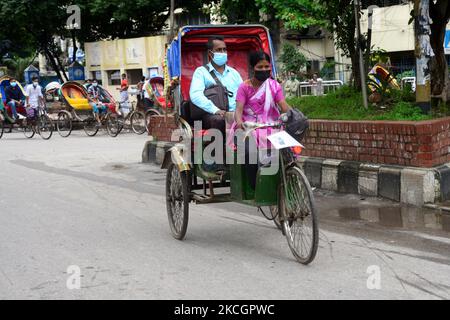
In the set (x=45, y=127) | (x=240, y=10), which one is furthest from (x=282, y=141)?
(x=240, y=10)

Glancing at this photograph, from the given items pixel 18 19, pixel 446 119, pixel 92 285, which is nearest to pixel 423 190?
pixel 446 119

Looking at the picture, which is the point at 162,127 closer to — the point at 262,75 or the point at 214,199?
the point at 214,199

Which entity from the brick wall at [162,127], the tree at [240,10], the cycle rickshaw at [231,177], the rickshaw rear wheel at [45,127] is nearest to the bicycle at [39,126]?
the rickshaw rear wheel at [45,127]

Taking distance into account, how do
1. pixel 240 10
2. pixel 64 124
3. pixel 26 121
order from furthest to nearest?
1. pixel 240 10
2. pixel 64 124
3. pixel 26 121

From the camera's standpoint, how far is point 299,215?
210 inches

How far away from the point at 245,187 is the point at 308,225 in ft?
2.86

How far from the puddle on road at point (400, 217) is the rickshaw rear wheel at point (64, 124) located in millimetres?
13929

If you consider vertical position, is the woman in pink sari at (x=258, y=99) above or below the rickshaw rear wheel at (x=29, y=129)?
above

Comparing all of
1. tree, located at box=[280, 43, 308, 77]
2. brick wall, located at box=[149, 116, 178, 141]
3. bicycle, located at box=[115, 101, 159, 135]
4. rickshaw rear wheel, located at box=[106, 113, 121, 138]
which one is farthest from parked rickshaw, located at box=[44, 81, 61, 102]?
brick wall, located at box=[149, 116, 178, 141]

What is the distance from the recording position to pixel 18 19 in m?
27.8

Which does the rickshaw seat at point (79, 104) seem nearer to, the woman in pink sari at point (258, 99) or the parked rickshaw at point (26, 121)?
the parked rickshaw at point (26, 121)

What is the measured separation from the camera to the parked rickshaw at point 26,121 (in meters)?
19.2

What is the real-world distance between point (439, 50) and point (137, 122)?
11.7m

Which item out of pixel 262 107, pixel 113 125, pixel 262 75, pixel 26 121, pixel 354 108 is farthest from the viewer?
pixel 26 121
